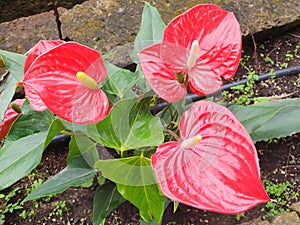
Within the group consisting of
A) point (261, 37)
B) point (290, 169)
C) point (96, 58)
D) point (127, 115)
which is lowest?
point (290, 169)

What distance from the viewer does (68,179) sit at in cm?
81

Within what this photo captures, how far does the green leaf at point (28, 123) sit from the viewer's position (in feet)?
2.76

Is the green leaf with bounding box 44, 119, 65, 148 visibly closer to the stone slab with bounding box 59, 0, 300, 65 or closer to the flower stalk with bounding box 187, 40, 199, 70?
the flower stalk with bounding box 187, 40, 199, 70

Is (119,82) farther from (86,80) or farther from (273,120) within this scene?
(273,120)

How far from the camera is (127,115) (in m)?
0.73

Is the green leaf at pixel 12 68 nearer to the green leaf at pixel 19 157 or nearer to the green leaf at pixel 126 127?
the green leaf at pixel 19 157

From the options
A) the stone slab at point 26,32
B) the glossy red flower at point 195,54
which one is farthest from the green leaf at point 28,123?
the stone slab at point 26,32

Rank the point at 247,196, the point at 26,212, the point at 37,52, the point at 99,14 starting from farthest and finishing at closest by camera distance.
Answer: the point at 99,14
the point at 26,212
the point at 37,52
the point at 247,196

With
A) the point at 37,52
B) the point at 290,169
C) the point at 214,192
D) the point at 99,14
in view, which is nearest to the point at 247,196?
the point at 214,192

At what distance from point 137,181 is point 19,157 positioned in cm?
22

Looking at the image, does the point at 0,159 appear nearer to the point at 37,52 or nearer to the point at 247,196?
the point at 37,52

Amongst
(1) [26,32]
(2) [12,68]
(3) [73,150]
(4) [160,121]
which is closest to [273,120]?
(4) [160,121]

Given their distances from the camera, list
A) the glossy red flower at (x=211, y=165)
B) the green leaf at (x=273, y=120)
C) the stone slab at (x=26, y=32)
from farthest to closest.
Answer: the stone slab at (x=26, y=32) → the green leaf at (x=273, y=120) → the glossy red flower at (x=211, y=165)

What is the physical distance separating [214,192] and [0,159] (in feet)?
1.35
